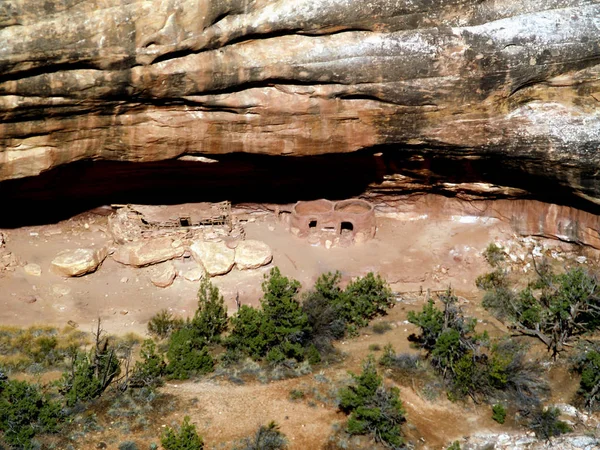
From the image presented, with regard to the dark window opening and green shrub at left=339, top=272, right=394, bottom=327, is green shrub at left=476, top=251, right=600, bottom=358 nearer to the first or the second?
green shrub at left=339, top=272, right=394, bottom=327

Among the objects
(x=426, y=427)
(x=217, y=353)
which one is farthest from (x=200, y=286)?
(x=426, y=427)

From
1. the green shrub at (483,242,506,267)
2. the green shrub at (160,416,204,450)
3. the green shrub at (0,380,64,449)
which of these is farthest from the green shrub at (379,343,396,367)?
the green shrub at (0,380,64,449)

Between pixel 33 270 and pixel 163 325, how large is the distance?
14.4ft

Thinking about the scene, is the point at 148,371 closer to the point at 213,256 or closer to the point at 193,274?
the point at 193,274

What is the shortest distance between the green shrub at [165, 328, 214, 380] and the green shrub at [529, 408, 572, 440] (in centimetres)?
732

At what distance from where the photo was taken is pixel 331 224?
2252 centimetres

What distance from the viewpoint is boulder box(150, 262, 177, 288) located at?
797 inches

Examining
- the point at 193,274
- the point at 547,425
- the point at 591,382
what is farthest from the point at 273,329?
the point at 591,382

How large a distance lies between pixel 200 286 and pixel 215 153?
3540mm

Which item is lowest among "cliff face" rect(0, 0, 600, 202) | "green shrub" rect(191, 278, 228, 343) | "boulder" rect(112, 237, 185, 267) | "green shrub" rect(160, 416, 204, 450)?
"green shrub" rect(160, 416, 204, 450)

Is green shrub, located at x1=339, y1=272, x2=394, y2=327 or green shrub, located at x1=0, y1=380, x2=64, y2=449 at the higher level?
green shrub, located at x1=339, y1=272, x2=394, y2=327

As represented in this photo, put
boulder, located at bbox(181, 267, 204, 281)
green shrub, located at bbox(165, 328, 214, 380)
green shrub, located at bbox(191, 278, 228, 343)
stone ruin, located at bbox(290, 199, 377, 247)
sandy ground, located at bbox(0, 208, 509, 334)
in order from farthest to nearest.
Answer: stone ruin, located at bbox(290, 199, 377, 247), boulder, located at bbox(181, 267, 204, 281), sandy ground, located at bbox(0, 208, 509, 334), green shrub, located at bbox(191, 278, 228, 343), green shrub, located at bbox(165, 328, 214, 380)

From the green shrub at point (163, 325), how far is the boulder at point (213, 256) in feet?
6.85

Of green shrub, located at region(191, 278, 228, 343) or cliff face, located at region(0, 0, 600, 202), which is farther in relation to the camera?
green shrub, located at region(191, 278, 228, 343)
